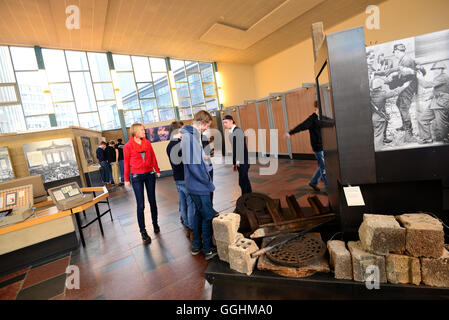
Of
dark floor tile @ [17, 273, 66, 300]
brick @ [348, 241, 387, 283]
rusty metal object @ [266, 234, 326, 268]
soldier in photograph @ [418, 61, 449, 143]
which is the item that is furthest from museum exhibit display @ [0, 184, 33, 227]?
soldier in photograph @ [418, 61, 449, 143]

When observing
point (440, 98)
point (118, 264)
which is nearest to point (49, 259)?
point (118, 264)

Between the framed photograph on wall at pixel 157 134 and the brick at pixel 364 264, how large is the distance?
8.11 m

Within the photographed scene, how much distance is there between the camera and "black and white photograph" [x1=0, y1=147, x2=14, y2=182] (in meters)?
5.11

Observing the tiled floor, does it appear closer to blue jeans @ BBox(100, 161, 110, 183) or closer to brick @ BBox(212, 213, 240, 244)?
brick @ BBox(212, 213, 240, 244)

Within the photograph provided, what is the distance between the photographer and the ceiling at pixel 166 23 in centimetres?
834

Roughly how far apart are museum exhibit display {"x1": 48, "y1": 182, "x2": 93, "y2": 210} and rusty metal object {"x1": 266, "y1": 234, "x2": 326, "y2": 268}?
9.71ft

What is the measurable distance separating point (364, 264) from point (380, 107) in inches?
54.1

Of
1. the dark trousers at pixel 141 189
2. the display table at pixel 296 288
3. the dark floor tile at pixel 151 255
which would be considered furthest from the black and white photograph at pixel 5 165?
the display table at pixel 296 288

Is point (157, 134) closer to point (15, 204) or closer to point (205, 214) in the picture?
point (15, 204)

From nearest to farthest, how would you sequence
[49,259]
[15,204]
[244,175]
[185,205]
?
[15,204]
[49,259]
[185,205]
[244,175]

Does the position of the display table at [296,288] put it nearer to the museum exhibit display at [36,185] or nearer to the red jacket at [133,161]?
the red jacket at [133,161]

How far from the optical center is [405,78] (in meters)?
1.94

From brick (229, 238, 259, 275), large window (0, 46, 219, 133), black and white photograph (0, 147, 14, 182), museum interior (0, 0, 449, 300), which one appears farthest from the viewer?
large window (0, 46, 219, 133)
